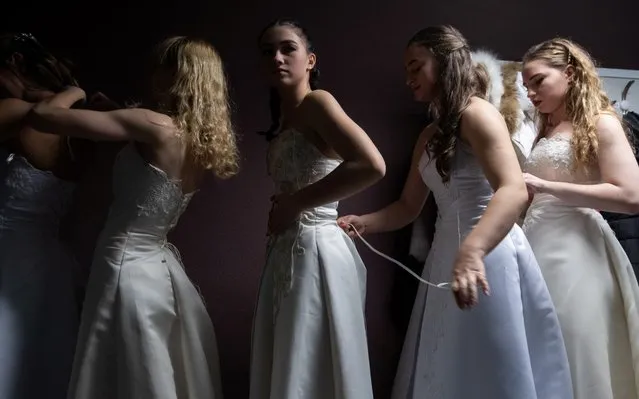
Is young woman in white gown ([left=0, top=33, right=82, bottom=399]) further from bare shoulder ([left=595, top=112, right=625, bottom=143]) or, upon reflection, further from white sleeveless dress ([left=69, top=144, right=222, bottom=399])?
bare shoulder ([left=595, top=112, right=625, bottom=143])

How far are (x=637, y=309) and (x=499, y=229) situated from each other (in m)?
0.61

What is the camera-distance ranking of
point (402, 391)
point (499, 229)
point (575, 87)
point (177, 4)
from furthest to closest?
point (177, 4), point (575, 87), point (402, 391), point (499, 229)

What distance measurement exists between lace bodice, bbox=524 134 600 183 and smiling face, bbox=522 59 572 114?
0.32ft

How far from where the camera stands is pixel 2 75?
188 centimetres

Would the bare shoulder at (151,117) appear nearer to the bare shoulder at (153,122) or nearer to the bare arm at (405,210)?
the bare shoulder at (153,122)

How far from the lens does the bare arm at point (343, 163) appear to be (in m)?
1.65

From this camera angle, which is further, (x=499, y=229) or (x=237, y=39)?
(x=237, y=39)

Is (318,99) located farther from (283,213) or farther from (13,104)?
(13,104)

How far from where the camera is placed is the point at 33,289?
5.90ft

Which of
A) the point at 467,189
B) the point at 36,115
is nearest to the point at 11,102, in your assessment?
the point at 36,115

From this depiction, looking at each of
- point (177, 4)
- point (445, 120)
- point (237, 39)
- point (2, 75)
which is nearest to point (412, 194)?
point (445, 120)

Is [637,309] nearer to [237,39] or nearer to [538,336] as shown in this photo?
[538,336]

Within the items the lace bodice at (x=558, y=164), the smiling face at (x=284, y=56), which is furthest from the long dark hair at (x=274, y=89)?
the lace bodice at (x=558, y=164)

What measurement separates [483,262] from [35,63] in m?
1.28
